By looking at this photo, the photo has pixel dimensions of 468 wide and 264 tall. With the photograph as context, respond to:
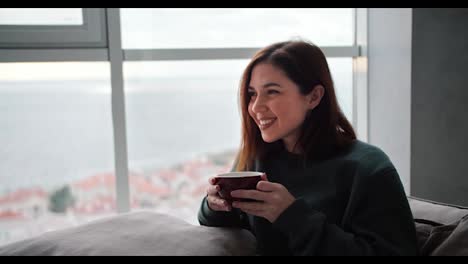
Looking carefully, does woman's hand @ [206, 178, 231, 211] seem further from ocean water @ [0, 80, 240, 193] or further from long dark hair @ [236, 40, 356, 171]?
ocean water @ [0, 80, 240, 193]

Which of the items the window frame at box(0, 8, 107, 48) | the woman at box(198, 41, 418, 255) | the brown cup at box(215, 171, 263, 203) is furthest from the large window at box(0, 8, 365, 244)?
the brown cup at box(215, 171, 263, 203)

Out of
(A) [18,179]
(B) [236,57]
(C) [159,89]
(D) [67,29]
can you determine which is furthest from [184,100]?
(A) [18,179]

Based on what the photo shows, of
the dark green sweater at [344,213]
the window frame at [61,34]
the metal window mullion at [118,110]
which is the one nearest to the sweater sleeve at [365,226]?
the dark green sweater at [344,213]

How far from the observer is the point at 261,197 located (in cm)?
105

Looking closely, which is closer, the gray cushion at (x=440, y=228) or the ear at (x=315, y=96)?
the gray cushion at (x=440, y=228)

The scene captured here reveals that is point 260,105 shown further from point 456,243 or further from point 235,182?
point 456,243

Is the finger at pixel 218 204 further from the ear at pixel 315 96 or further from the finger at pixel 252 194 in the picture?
the ear at pixel 315 96

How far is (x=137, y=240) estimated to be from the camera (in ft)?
3.69

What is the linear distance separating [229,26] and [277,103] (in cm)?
107

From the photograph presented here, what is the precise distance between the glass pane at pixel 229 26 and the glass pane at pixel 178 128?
0.31 ft

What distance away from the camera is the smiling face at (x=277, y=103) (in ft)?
4.23

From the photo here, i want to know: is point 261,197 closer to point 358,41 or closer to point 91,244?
point 91,244
